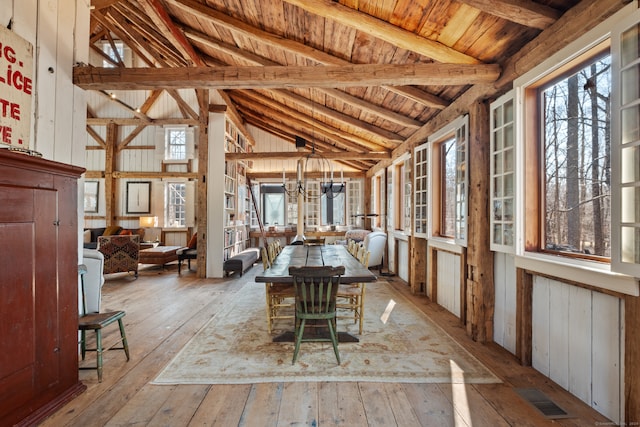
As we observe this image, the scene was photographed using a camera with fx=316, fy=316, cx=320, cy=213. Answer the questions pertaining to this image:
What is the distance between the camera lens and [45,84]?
267cm

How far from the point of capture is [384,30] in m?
2.94

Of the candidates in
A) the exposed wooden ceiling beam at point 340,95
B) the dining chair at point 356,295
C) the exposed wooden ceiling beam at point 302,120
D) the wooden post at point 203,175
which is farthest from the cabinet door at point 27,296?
the exposed wooden ceiling beam at point 302,120

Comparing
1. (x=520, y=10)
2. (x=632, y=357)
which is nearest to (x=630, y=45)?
(x=520, y=10)

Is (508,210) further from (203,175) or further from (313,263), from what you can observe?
(203,175)

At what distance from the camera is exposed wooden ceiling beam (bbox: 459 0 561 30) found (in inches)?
84.7

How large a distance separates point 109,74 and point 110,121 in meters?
8.12

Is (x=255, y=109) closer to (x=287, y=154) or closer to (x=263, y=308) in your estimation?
(x=287, y=154)

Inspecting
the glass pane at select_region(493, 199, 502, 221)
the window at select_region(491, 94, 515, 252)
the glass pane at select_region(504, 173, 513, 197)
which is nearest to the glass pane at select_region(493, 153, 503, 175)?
the window at select_region(491, 94, 515, 252)

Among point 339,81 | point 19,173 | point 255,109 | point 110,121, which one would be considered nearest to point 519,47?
point 339,81

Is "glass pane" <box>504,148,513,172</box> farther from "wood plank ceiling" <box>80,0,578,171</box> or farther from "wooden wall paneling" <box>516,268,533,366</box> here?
"wooden wall paneling" <box>516,268,533,366</box>

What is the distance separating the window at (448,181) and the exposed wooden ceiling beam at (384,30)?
0.89m

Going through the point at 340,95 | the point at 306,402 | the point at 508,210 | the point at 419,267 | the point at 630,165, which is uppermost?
the point at 340,95

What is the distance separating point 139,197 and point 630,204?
11.1 metres

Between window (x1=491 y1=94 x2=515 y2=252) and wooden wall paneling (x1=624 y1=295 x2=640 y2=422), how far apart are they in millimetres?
1018
